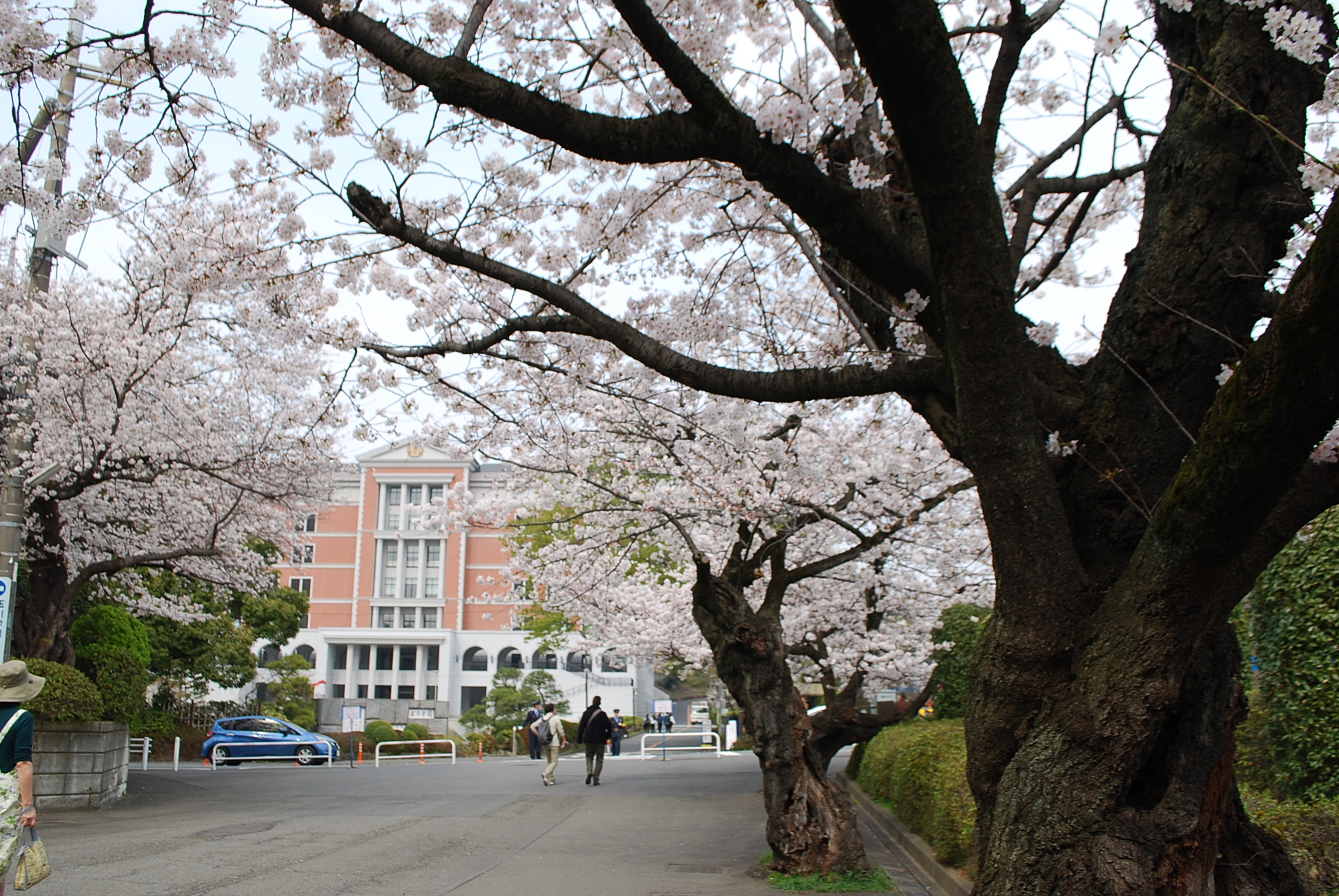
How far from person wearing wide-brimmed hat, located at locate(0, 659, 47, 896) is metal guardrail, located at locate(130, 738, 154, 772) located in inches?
708

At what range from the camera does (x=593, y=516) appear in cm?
1455

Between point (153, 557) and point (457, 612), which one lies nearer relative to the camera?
point (153, 557)

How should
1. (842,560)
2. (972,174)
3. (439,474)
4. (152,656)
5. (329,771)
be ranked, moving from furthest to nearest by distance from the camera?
(439,474), (152,656), (329,771), (842,560), (972,174)

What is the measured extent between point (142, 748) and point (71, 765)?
15.1m

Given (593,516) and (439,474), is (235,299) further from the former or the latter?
(439,474)

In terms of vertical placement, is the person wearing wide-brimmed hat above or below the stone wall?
above

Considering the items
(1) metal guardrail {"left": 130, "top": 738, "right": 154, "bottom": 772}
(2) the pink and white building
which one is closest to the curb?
(1) metal guardrail {"left": 130, "top": 738, "right": 154, "bottom": 772}

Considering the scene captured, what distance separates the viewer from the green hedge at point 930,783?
24.6 ft

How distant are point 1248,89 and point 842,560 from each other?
7.99 metres

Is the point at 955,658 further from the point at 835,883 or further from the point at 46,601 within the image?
the point at 46,601

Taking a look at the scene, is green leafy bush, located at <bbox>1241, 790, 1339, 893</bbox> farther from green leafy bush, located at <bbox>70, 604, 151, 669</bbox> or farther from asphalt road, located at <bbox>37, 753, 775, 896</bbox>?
green leafy bush, located at <bbox>70, 604, 151, 669</bbox>

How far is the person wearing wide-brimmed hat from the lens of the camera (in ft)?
16.1

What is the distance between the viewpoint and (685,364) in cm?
463

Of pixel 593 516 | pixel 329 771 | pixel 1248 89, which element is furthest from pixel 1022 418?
pixel 329 771
